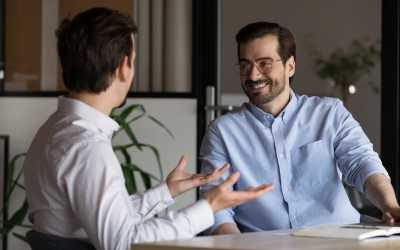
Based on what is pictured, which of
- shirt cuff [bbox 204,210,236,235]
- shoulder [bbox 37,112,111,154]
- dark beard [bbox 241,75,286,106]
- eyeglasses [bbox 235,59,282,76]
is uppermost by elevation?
eyeglasses [bbox 235,59,282,76]

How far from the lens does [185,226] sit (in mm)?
1106

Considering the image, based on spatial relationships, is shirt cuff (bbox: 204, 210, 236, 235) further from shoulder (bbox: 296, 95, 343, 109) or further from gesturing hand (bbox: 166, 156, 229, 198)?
shoulder (bbox: 296, 95, 343, 109)

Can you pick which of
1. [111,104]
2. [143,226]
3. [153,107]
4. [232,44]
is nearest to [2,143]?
[153,107]

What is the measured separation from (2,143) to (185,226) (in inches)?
108

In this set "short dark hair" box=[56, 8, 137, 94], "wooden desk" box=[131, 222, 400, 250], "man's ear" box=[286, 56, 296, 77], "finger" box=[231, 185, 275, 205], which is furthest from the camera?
"man's ear" box=[286, 56, 296, 77]

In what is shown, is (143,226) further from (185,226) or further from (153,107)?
(153,107)

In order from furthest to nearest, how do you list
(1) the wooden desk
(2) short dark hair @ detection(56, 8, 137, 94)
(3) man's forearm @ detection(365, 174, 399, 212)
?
(3) man's forearm @ detection(365, 174, 399, 212) < (2) short dark hair @ detection(56, 8, 137, 94) < (1) the wooden desk

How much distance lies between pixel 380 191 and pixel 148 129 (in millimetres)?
2049

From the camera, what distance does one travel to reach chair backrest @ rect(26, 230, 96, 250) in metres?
1.05

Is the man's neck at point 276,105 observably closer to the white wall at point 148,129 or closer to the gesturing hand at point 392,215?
the gesturing hand at point 392,215

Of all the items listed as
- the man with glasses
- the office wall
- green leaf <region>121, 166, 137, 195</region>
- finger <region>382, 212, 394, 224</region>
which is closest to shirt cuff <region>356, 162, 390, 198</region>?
the man with glasses

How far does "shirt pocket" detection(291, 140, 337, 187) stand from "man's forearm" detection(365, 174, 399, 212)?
9.2 inches

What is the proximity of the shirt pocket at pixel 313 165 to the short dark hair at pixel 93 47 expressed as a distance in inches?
39.3

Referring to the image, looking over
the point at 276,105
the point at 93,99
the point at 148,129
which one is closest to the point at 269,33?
the point at 276,105
